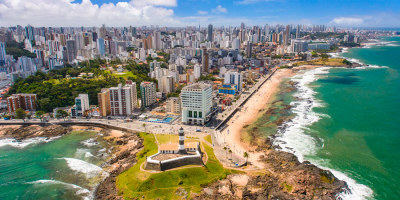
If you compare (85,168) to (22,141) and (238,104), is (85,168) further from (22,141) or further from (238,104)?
(238,104)

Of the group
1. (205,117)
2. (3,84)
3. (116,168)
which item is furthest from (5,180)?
(3,84)

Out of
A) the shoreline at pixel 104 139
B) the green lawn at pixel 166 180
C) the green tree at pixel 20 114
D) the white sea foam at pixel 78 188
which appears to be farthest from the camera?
the green tree at pixel 20 114

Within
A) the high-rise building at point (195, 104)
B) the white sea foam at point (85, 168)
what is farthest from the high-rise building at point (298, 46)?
the white sea foam at point (85, 168)

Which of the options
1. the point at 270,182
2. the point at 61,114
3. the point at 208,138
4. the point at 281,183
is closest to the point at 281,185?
the point at 281,183

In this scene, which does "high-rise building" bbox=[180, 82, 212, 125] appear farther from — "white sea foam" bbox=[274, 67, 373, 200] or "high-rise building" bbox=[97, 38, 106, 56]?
"high-rise building" bbox=[97, 38, 106, 56]

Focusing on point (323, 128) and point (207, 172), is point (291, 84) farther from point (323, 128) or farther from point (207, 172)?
point (207, 172)

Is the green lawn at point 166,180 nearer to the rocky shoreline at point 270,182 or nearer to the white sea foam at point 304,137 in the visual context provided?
the rocky shoreline at point 270,182
